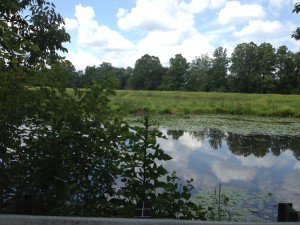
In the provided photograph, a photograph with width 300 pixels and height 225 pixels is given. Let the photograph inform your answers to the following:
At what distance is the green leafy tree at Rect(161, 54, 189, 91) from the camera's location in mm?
70131

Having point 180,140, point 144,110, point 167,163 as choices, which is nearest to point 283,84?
point 144,110

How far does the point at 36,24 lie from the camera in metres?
4.35

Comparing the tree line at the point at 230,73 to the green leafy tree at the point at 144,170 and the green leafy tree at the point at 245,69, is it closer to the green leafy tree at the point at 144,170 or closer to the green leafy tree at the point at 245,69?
the green leafy tree at the point at 245,69

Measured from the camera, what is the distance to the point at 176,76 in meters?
71.2

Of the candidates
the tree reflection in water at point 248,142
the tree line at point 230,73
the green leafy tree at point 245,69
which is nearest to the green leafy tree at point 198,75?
the tree line at point 230,73

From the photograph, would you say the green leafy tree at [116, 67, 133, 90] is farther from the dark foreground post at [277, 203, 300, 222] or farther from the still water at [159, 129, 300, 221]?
the dark foreground post at [277, 203, 300, 222]

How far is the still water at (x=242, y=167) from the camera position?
16.5 feet

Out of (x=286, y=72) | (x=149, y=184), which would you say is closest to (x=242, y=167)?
(x=149, y=184)

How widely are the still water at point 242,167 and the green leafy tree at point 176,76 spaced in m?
57.6

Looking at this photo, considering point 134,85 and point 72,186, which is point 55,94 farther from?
point 134,85

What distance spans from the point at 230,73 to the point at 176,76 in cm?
1260

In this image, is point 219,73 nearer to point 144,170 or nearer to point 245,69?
point 245,69

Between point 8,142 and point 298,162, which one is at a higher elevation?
point 8,142

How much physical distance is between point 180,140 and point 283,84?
51.6 m
